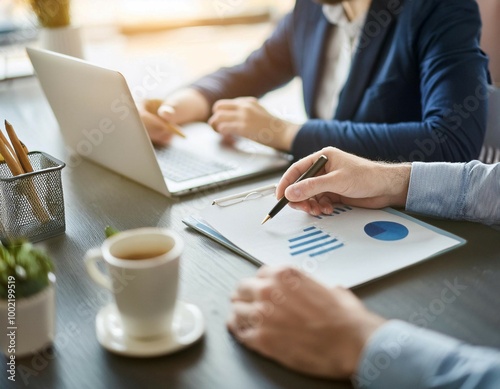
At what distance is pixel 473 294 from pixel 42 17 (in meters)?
1.48

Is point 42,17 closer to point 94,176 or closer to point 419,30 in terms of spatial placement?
point 94,176

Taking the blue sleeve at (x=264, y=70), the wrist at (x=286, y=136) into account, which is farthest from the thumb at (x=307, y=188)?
the blue sleeve at (x=264, y=70)

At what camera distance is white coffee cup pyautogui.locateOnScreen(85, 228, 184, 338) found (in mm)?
629

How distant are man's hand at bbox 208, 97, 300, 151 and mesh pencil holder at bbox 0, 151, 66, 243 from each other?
501mm

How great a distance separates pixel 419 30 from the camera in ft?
4.49

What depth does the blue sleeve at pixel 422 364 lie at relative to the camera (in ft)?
1.98

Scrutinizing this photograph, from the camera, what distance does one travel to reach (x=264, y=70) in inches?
69.9

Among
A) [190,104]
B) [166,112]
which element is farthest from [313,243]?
[190,104]

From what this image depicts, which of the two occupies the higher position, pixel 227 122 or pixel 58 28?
pixel 58 28

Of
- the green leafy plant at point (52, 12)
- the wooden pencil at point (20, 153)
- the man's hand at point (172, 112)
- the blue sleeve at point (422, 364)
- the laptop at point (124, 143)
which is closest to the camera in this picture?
the blue sleeve at point (422, 364)

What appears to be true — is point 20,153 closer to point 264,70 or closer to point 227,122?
point 227,122

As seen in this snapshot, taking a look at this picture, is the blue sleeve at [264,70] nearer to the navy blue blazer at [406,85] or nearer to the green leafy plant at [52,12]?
the navy blue blazer at [406,85]

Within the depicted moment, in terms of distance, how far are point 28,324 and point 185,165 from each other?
0.64 meters

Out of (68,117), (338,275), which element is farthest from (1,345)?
(68,117)
